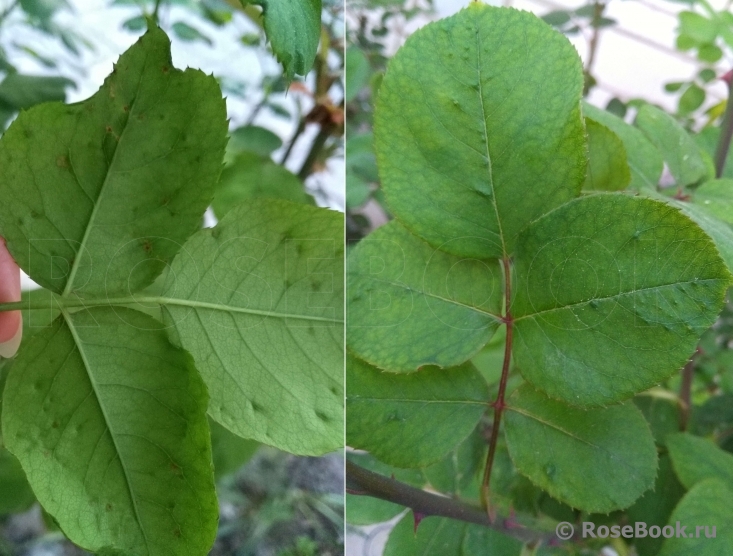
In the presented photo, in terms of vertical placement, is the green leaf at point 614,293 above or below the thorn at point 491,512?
above

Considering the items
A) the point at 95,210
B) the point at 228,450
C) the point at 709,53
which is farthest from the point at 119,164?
the point at 709,53

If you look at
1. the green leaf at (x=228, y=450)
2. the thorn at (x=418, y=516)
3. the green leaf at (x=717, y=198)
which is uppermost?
the green leaf at (x=717, y=198)

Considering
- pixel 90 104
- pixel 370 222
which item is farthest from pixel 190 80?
pixel 370 222

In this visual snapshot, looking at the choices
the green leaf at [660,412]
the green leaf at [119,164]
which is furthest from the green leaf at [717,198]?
the green leaf at [119,164]

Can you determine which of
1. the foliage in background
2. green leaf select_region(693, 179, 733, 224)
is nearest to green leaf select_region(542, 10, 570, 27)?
the foliage in background

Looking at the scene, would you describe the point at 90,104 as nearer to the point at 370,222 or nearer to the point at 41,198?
the point at 41,198

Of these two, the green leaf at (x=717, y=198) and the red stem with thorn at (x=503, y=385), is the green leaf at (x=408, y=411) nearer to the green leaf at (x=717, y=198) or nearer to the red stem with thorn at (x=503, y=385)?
the red stem with thorn at (x=503, y=385)

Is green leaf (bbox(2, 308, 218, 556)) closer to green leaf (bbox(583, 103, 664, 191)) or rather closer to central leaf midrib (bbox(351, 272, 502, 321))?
central leaf midrib (bbox(351, 272, 502, 321))
